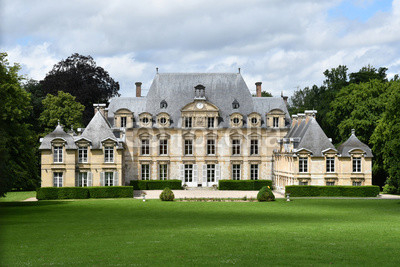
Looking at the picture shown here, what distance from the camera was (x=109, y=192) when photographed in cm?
4388

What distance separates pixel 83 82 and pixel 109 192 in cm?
2331

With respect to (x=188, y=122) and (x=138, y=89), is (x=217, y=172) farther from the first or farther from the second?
(x=138, y=89)

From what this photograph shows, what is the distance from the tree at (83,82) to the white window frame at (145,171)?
35.4ft

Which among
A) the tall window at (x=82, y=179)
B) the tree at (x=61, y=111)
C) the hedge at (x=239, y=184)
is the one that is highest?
the tree at (x=61, y=111)

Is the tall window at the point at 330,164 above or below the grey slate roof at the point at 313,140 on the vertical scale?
below

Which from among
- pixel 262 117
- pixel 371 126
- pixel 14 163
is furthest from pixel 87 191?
pixel 371 126

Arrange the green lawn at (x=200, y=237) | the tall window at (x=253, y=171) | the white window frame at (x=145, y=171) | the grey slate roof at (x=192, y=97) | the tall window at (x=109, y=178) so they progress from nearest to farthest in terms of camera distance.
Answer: the green lawn at (x=200, y=237), the tall window at (x=109, y=178), the white window frame at (x=145, y=171), the tall window at (x=253, y=171), the grey slate roof at (x=192, y=97)

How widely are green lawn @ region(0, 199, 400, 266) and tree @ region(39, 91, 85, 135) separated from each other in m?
27.8

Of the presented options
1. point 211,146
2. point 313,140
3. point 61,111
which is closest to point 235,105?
point 211,146

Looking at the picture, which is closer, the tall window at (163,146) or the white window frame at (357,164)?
the white window frame at (357,164)

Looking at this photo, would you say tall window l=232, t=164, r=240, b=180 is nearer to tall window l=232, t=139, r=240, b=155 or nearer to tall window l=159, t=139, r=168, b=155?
tall window l=232, t=139, r=240, b=155

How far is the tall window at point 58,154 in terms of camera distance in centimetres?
4719

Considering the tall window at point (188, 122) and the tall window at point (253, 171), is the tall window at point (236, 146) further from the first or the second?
the tall window at point (188, 122)

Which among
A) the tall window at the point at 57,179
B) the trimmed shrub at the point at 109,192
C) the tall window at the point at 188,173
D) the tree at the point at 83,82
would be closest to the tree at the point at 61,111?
the tree at the point at 83,82
